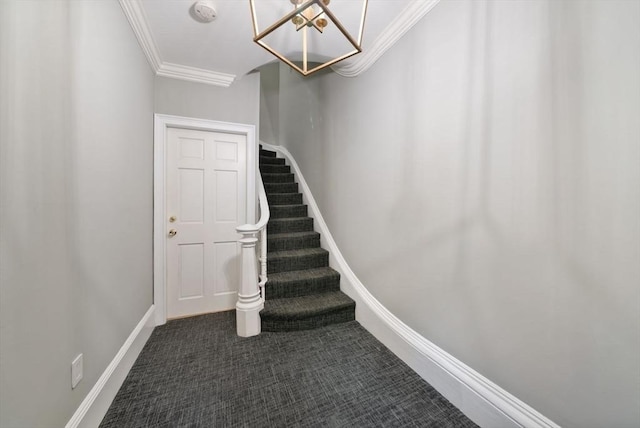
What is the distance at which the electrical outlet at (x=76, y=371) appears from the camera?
0.99 m

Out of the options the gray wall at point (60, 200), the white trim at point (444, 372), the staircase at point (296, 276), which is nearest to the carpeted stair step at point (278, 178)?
the staircase at point (296, 276)

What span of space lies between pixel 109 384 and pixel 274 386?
89cm

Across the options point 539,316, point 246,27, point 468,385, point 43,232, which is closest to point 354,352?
point 468,385

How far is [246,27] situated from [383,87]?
1.10 meters

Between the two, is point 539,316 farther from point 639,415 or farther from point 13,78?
point 13,78

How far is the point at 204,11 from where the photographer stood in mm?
1505

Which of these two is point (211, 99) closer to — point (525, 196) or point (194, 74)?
point (194, 74)

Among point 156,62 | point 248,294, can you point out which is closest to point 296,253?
point 248,294

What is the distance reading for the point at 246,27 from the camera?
168cm

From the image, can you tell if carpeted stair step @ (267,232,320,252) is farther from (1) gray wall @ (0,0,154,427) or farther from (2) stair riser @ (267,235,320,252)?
(1) gray wall @ (0,0,154,427)

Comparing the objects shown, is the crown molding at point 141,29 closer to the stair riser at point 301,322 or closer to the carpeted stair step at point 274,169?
the carpeted stair step at point 274,169

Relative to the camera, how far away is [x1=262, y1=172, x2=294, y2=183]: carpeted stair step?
3523 mm

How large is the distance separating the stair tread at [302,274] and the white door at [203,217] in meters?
0.39

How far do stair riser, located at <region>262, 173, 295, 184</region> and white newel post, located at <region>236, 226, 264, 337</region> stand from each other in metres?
1.69
